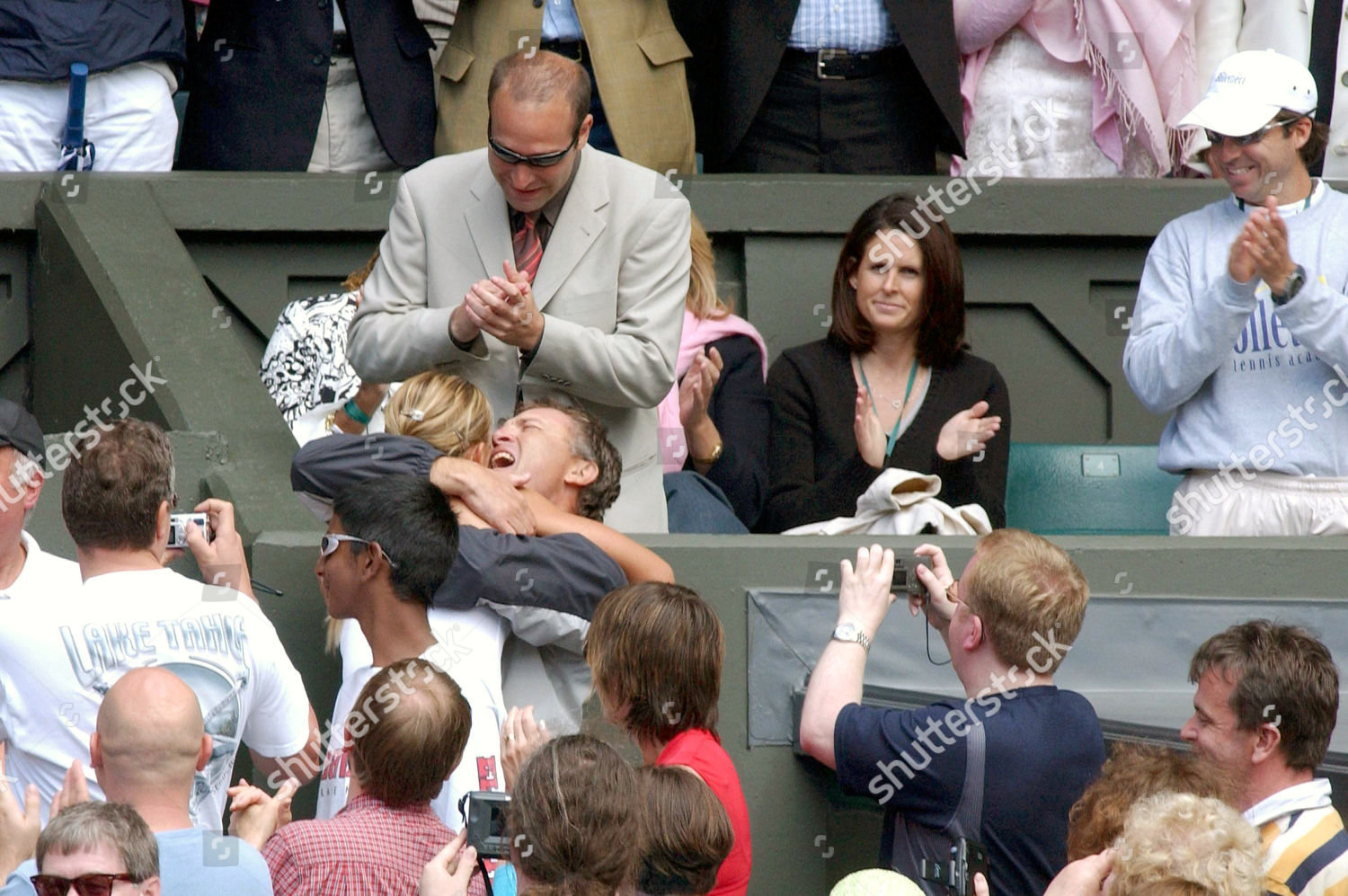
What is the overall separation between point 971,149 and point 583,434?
2435mm

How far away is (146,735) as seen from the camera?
3.26 meters

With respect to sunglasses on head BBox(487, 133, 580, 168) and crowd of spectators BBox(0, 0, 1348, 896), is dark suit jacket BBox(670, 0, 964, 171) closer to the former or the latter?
crowd of spectators BBox(0, 0, 1348, 896)

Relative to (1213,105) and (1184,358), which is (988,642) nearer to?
(1184,358)

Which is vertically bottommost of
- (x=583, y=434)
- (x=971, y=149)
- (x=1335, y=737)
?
(x=1335, y=737)

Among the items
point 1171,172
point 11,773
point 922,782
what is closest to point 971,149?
point 1171,172

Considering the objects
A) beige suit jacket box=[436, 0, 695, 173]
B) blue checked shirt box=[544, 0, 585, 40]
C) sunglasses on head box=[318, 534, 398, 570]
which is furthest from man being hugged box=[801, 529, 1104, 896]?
blue checked shirt box=[544, 0, 585, 40]

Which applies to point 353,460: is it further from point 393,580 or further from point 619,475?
point 619,475

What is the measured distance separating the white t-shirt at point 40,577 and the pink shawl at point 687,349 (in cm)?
178

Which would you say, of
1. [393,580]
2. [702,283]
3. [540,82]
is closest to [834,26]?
[702,283]

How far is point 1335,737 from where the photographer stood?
442cm

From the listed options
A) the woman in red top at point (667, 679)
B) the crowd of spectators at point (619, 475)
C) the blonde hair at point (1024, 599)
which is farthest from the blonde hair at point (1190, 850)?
the woman in red top at point (667, 679)


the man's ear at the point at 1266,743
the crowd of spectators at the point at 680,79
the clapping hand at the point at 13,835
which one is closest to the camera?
the clapping hand at the point at 13,835

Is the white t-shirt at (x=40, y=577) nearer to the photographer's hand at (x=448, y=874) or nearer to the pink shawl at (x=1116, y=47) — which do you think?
the photographer's hand at (x=448, y=874)

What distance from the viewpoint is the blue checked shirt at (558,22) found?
619 centimetres
